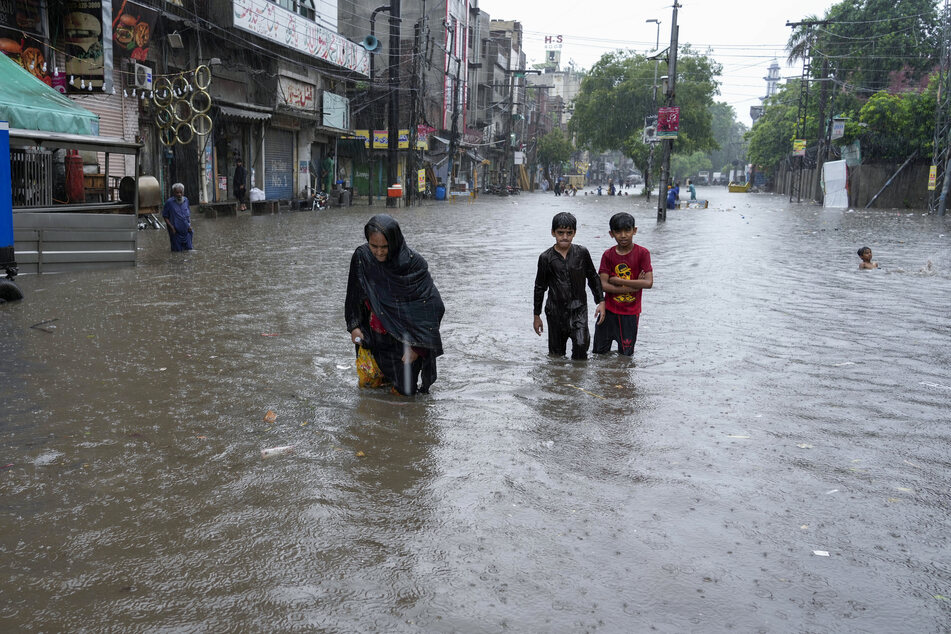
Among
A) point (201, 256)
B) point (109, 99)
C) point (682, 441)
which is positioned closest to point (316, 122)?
point (109, 99)

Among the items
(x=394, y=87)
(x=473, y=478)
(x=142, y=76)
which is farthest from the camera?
(x=394, y=87)

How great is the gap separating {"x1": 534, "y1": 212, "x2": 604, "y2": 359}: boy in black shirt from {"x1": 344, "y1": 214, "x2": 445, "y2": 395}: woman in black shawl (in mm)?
1252

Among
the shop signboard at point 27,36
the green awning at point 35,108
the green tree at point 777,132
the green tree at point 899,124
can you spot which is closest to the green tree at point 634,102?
the green tree at point 777,132

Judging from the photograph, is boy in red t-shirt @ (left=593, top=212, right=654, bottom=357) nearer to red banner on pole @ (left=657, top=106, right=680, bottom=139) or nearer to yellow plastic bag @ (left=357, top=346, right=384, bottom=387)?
yellow plastic bag @ (left=357, top=346, right=384, bottom=387)

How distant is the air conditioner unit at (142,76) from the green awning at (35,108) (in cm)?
777

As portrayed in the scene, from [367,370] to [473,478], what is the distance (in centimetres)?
170

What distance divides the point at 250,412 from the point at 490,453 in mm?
1671

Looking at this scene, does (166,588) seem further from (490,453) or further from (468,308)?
(468,308)

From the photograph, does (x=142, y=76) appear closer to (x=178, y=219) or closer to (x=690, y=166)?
(x=178, y=219)

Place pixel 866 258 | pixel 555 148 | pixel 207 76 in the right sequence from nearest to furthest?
pixel 866 258 → pixel 207 76 → pixel 555 148

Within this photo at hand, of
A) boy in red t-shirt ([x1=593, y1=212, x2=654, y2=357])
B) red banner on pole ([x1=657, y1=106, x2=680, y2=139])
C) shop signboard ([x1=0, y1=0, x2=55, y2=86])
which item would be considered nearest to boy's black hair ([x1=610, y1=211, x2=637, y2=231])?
boy in red t-shirt ([x1=593, y1=212, x2=654, y2=357])

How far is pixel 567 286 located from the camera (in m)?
6.41

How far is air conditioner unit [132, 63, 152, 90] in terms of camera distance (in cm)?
1975

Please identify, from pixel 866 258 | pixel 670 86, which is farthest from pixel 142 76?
pixel 866 258
